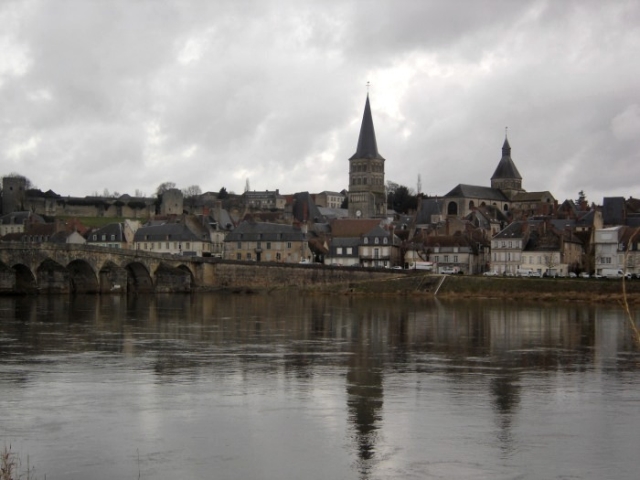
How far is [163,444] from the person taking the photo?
13.9 metres

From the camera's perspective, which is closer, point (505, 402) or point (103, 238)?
point (505, 402)

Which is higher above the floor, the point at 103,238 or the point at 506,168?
the point at 506,168

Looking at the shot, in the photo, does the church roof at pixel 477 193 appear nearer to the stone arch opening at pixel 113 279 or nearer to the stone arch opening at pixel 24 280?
the stone arch opening at pixel 113 279

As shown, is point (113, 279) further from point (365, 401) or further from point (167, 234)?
point (365, 401)

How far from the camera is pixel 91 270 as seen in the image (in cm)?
5938

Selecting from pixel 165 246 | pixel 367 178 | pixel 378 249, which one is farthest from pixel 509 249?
pixel 367 178

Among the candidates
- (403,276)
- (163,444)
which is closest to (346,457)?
(163,444)

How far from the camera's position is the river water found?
42.6 ft

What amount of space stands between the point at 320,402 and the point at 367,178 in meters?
96.3

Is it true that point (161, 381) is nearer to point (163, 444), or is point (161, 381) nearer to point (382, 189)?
point (163, 444)

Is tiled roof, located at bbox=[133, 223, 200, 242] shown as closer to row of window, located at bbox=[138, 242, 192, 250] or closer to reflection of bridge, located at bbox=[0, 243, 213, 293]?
row of window, located at bbox=[138, 242, 192, 250]

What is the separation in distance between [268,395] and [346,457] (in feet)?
16.1

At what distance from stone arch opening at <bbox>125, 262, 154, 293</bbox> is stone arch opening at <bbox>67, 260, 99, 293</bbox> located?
9.88 ft

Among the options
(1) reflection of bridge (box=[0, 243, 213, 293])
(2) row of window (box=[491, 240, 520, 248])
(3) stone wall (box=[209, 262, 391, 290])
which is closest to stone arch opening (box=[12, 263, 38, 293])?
(1) reflection of bridge (box=[0, 243, 213, 293])
